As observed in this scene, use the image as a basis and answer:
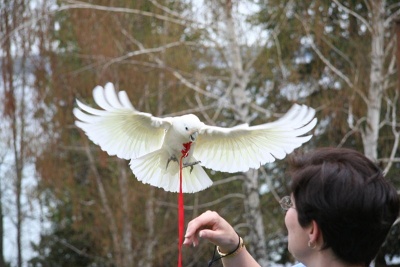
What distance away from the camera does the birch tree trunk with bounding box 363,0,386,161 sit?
24.5 feet

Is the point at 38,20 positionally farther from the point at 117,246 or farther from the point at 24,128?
the point at 117,246

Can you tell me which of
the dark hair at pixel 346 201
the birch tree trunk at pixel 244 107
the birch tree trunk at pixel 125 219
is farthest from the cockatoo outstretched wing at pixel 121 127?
the birch tree trunk at pixel 125 219

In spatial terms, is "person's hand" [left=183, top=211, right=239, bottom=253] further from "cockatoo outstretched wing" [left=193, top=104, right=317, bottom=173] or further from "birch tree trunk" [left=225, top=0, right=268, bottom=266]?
"birch tree trunk" [left=225, top=0, right=268, bottom=266]

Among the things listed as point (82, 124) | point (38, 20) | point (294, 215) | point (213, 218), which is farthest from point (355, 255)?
point (38, 20)

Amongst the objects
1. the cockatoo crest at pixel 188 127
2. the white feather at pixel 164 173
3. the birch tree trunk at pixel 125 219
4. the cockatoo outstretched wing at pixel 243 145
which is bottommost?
the birch tree trunk at pixel 125 219

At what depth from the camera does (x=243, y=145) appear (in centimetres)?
237

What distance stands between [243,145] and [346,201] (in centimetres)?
73

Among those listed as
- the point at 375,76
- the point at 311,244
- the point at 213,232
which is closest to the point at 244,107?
the point at 375,76

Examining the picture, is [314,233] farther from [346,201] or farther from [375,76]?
→ [375,76]

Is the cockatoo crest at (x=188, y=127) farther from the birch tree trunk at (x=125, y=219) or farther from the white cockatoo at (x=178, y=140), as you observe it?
the birch tree trunk at (x=125, y=219)

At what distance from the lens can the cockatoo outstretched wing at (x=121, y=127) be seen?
215 centimetres

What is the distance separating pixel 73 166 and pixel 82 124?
9.24 metres

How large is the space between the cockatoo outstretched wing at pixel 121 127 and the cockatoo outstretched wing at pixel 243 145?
5.0 inches

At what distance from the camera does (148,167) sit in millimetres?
2287
